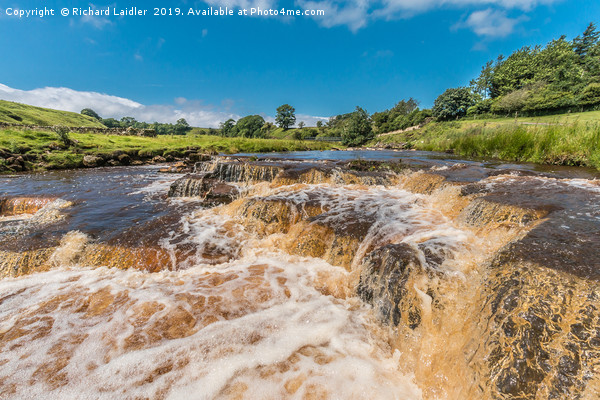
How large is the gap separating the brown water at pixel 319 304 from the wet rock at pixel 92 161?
13050mm

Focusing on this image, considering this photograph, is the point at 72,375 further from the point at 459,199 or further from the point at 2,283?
the point at 459,199

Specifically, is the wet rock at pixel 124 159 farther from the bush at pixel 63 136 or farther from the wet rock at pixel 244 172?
the wet rock at pixel 244 172

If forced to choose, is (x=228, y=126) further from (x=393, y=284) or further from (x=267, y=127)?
(x=393, y=284)

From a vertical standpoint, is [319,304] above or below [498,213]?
below

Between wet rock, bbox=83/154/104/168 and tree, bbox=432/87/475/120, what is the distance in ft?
215

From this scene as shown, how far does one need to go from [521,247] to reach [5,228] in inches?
419

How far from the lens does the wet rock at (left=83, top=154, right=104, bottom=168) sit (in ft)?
54.6

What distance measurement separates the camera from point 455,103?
54938 mm

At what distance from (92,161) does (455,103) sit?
6792 cm

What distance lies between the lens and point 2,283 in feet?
13.6

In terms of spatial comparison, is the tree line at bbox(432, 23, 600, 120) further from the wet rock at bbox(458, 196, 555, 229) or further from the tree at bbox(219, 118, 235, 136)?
the tree at bbox(219, 118, 235, 136)

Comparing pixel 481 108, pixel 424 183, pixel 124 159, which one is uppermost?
pixel 481 108

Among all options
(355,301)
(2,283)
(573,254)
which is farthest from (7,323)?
(573,254)

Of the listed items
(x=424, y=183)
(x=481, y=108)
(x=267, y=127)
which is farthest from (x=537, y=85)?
(x=267, y=127)
